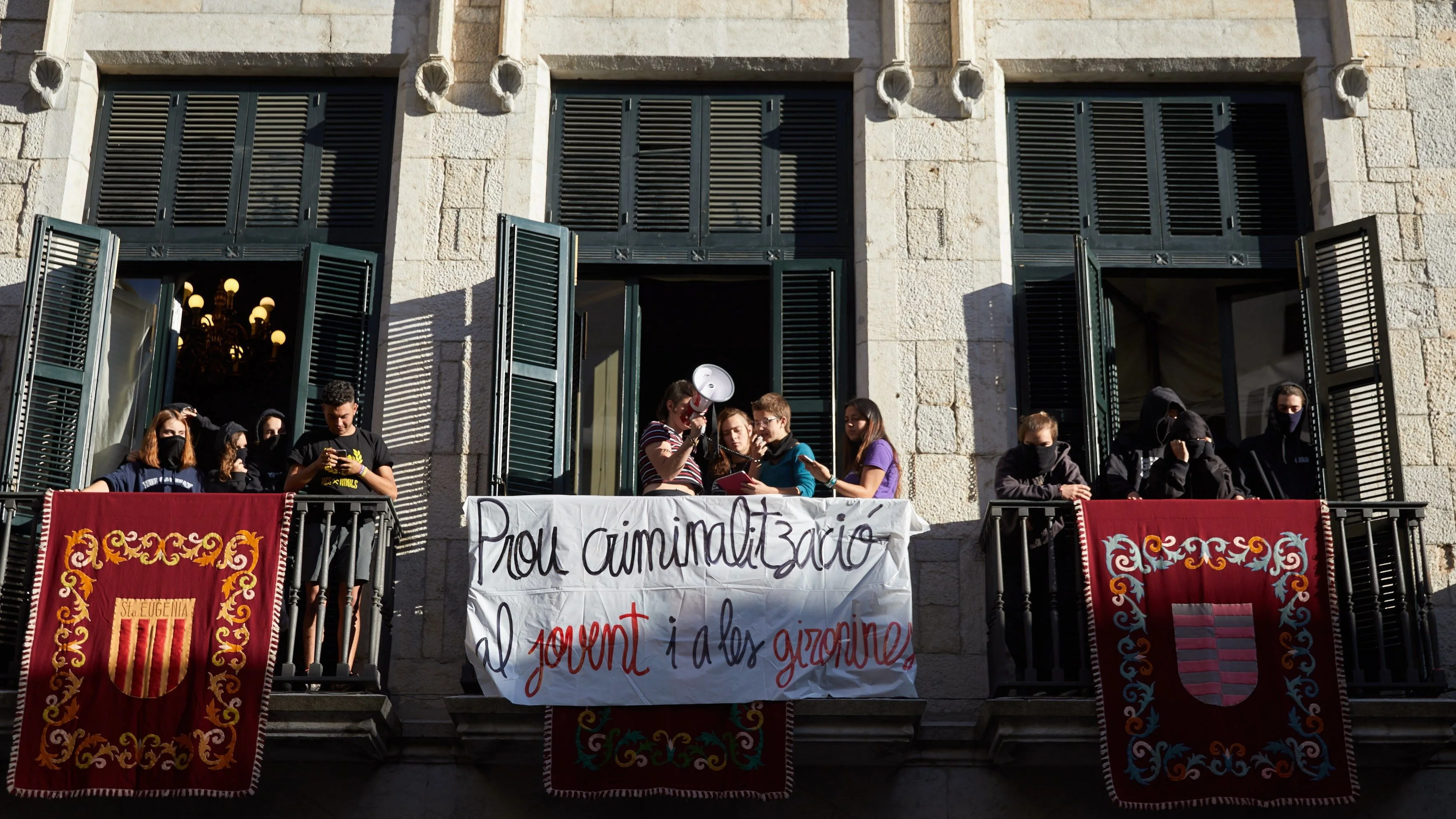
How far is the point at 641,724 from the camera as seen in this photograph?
384 inches

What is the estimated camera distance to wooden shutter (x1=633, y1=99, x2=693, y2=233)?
12047 mm

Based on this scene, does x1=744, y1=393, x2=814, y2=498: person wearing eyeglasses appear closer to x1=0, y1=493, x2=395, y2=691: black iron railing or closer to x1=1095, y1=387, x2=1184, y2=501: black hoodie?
x1=1095, y1=387, x2=1184, y2=501: black hoodie

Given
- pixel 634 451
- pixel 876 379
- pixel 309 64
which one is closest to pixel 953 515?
pixel 876 379

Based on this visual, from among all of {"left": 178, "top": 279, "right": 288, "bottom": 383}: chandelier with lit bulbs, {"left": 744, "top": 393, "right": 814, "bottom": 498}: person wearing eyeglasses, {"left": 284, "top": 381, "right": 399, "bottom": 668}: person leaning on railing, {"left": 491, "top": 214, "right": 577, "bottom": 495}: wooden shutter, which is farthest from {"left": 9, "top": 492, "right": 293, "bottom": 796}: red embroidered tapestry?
{"left": 178, "top": 279, "right": 288, "bottom": 383}: chandelier with lit bulbs

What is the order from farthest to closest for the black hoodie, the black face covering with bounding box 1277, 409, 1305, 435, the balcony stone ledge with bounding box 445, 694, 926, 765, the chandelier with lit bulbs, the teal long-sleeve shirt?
the chandelier with lit bulbs
the black face covering with bounding box 1277, 409, 1305, 435
the black hoodie
the teal long-sleeve shirt
the balcony stone ledge with bounding box 445, 694, 926, 765

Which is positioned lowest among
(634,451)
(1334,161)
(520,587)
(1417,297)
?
(520,587)

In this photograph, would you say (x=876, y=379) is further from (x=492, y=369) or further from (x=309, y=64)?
(x=309, y=64)

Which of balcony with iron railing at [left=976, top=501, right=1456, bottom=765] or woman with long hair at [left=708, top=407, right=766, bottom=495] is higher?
woman with long hair at [left=708, top=407, right=766, bottom=495]

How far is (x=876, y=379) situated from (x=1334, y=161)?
3.12 m

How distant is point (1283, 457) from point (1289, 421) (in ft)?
0.68

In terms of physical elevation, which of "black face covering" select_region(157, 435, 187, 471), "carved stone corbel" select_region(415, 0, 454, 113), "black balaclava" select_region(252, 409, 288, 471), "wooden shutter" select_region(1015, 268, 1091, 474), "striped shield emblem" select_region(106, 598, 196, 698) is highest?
"carved stone corbel" select_region(415, 0, 454, 113)

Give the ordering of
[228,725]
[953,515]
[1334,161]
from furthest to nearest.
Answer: [1334,161] → [953,515] → [228,725]

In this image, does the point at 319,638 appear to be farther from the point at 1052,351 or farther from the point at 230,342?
the point at 230,342

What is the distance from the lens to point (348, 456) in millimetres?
10383
